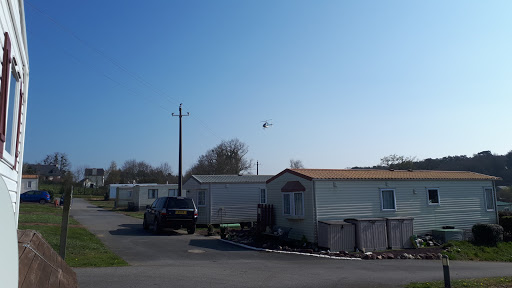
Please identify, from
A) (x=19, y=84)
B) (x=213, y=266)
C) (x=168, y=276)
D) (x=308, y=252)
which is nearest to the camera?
(x=19, y=84)

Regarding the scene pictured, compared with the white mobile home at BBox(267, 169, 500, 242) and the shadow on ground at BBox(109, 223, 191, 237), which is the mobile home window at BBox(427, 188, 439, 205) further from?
the shadow on ground at BBox(109, 223, 191, 237)

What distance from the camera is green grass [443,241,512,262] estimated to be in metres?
16.4

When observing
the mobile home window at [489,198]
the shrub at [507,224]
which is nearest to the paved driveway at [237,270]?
the shrub at [507,224]

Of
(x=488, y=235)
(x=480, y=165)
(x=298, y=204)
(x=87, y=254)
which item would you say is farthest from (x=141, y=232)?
(x=480, y=165)

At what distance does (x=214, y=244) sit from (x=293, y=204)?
162 inches

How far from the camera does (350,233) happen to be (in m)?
15.7

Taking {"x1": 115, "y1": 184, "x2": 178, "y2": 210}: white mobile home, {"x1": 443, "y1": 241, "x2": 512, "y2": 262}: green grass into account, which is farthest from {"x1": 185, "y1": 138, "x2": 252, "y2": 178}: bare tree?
{"x1": 443, "y1": 241, "x2": 512, "y2": 262}: green grass

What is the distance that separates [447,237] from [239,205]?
40.0 feet

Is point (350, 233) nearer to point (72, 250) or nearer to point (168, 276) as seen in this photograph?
point (168, 276)

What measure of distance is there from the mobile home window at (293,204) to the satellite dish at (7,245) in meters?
16.0

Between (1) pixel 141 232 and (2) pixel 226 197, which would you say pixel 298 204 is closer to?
(2) pixel 226 197

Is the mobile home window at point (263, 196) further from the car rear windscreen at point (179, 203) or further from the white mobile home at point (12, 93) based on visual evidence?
the white mobile home at point (12, 93)

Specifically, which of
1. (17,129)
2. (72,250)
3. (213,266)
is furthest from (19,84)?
(72,250)

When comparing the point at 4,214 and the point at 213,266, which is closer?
the point at 4,214
